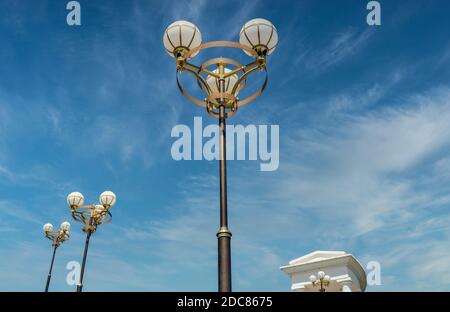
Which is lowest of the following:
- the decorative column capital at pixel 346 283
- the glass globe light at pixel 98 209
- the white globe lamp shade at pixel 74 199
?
the decorative column capital at pixel 346 283

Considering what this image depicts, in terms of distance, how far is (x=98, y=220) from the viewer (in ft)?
47.0

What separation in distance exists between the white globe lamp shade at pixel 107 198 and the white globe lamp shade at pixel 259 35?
31.3ft

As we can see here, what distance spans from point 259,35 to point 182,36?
131 centimetres

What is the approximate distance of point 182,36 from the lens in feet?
21.2

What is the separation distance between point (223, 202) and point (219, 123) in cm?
145

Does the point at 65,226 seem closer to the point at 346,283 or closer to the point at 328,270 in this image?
the point at 328,270

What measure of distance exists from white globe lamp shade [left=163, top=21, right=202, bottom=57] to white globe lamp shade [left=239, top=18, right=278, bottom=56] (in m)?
0.78

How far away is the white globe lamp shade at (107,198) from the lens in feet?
46.7

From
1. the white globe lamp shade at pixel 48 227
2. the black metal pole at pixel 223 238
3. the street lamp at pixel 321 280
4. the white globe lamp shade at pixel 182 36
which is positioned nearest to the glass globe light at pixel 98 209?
the white globe lamp shade at pixel 48 227

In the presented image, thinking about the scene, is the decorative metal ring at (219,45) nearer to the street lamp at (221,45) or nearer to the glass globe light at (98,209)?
the street lamp at (221,45)

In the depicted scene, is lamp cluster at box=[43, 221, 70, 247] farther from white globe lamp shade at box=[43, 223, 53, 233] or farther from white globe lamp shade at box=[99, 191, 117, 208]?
white globe lamp shade at box=[99, 191, 117, 208]
